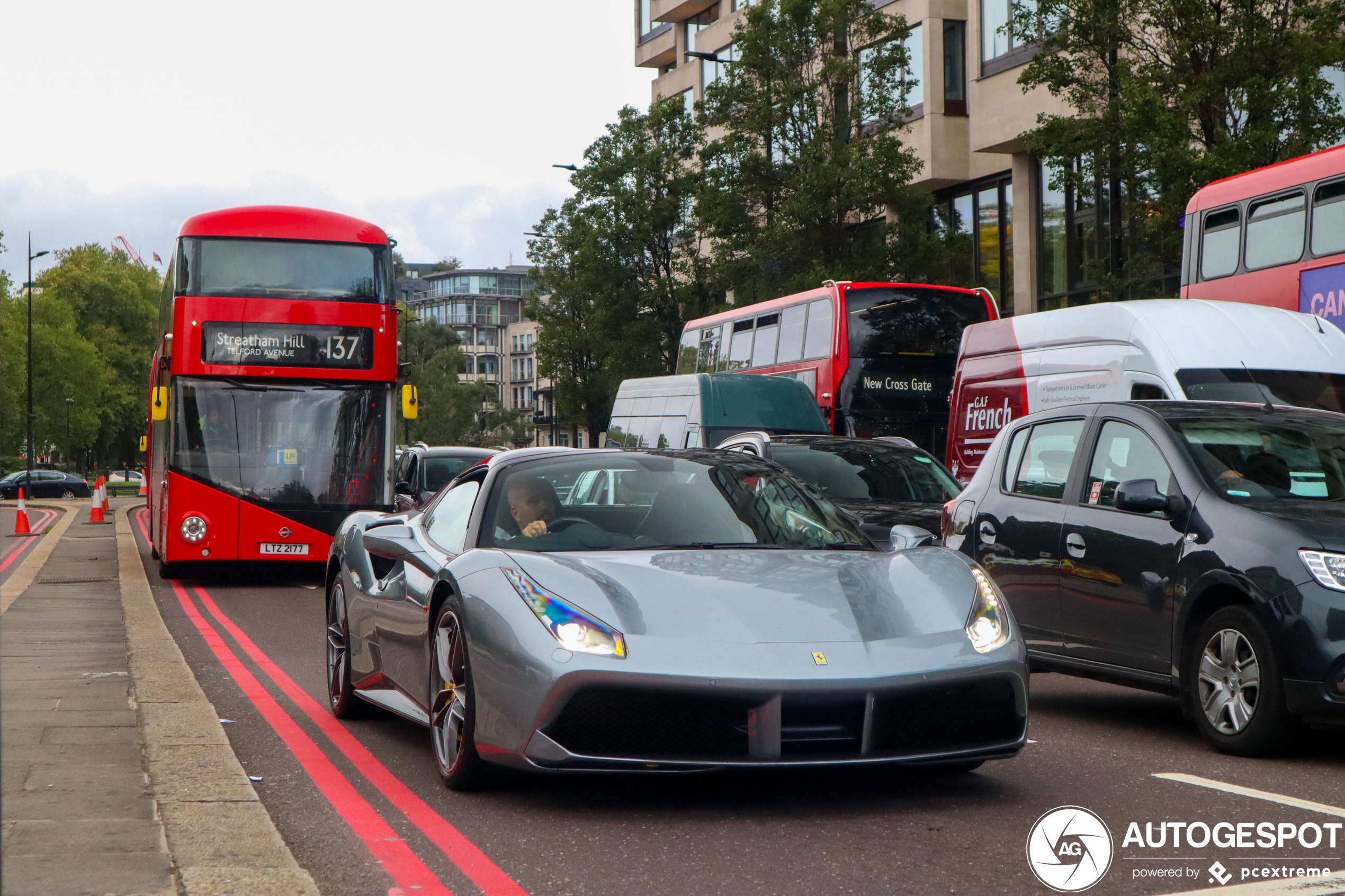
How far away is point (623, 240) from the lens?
145 ft

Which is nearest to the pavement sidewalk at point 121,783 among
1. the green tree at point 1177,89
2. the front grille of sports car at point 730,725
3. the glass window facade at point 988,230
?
the front grille of sports car at point 730,725

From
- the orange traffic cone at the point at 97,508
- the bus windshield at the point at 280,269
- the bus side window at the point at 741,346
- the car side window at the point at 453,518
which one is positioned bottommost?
the orange traffic cone at the point at 97,508

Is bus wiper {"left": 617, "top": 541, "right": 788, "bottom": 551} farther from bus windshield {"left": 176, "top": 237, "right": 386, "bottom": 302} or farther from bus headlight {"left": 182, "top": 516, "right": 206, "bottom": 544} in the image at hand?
bus headlight {"left": 182, "top": 516, "right": 206, "bottom": 544}

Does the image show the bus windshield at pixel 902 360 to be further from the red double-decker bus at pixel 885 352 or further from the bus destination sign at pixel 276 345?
the bus destination sign at pixel 276 345

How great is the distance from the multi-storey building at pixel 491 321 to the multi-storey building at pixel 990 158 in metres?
125

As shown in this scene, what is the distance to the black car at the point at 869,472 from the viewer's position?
40.8 feet

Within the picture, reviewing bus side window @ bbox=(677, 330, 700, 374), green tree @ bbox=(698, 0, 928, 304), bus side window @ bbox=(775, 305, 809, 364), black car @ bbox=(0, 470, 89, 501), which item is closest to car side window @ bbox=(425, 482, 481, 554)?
bus side window @ bbox=(775, 305, 809, 364)

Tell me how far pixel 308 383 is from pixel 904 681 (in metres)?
14.2

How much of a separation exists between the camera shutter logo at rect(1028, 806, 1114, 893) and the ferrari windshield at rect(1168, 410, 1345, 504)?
7.53 ft

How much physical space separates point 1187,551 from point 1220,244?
12157mm

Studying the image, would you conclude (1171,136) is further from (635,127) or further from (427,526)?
(635,127)

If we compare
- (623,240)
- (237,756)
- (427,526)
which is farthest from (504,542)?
(623,240)

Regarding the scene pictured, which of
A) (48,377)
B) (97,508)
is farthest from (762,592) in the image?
(48,377)

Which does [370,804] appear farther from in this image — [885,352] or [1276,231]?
[885,352]
